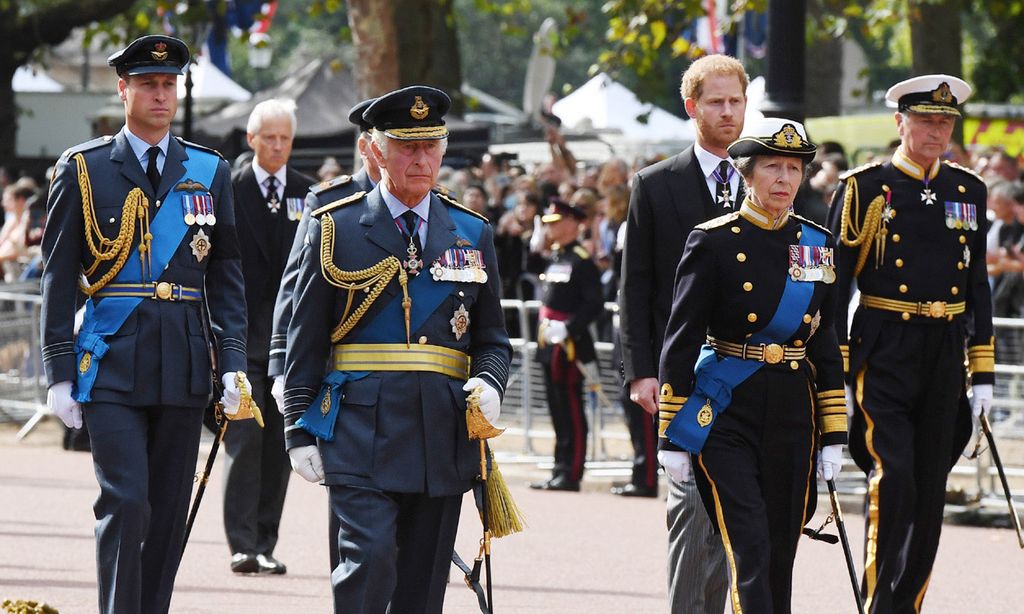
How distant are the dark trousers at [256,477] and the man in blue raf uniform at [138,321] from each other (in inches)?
97.9

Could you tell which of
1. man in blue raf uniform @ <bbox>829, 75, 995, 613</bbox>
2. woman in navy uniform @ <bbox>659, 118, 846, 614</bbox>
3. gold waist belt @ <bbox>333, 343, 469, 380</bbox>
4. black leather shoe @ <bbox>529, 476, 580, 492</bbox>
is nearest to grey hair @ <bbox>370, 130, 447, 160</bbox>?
gold waist belt @ <bbox>333, 343, 469, 380</bbox>

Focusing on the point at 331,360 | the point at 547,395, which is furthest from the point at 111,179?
the point at 547,395

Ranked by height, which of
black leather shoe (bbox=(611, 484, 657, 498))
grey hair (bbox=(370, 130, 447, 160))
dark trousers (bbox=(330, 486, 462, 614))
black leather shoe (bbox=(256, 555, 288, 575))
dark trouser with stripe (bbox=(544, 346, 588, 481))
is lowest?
black leather shoe (bbox=(611, 484, 657, 498))

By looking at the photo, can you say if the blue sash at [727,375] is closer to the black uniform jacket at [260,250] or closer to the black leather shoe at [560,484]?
the black uniform jacket at [260,250]

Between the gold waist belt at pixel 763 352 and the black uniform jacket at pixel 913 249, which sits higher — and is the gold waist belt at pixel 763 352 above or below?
below

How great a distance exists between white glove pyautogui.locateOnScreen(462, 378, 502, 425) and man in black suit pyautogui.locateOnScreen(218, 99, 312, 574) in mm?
3537

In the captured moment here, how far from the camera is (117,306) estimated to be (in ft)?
23.2

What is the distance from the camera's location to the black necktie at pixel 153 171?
285 inches

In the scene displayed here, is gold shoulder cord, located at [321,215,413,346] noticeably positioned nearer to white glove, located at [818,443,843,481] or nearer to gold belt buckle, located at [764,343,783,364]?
gold belt buckle, located at [764,343,783,364]

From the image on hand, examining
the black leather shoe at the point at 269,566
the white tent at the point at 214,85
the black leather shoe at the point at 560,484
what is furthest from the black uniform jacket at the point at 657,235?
the white tent at the point at 214,85

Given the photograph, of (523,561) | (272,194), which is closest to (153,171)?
(272,194)

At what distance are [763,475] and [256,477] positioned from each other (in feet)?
12.5

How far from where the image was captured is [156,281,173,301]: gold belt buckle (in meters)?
7.12

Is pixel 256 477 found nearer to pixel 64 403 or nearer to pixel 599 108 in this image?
pixel 64 403
